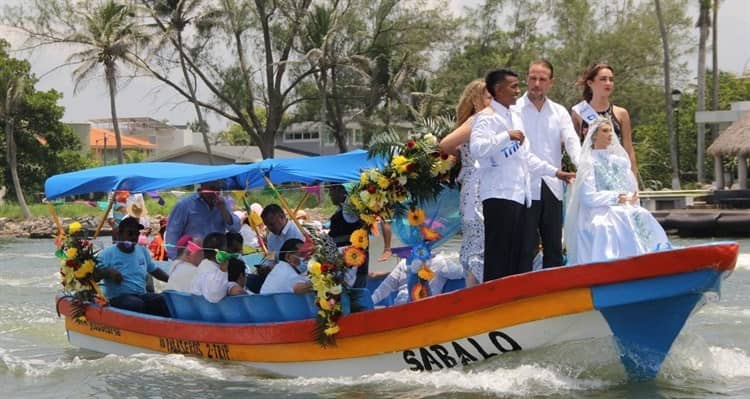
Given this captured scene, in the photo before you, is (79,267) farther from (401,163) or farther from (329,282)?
(401,163)

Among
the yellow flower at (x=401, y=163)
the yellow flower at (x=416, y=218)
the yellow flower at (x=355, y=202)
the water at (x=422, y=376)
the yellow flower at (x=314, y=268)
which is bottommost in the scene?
the water at (x=422, y=376)

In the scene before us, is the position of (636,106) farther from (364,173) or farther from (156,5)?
(364,173)

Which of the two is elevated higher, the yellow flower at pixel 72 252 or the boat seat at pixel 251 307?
the yellow flower at pixel 72 252

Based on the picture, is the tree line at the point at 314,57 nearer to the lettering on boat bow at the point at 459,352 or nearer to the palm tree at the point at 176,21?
the palm tree at the point at 176,21

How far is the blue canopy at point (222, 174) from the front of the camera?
943 cm

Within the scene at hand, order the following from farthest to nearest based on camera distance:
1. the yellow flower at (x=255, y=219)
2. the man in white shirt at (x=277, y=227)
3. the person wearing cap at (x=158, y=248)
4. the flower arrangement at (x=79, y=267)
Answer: the person wearing cap at (x=158, y=248) → the flower arrangement at (x=79, y=267) → the yellow flower at (x=255, y=219) → the man in white shirt at (x=277, y=227)

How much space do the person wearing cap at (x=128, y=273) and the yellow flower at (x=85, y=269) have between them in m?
0.06

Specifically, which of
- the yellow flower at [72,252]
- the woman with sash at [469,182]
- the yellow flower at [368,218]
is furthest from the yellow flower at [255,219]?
the woman with sash at [469,182]

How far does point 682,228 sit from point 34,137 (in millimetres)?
27145

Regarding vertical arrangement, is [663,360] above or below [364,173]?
below

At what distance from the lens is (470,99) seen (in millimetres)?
7891

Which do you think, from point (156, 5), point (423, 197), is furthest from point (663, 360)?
point (156, 5)

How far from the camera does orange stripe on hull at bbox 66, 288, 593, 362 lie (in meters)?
7.31

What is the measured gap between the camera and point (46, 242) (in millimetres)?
34938
